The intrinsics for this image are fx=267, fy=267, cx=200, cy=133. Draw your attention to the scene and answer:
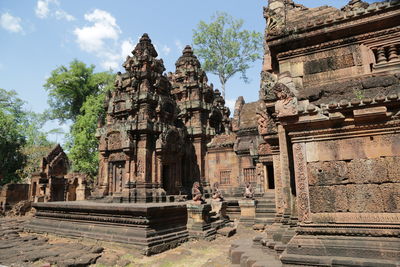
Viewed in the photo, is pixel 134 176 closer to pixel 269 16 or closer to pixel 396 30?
pixel 269 16

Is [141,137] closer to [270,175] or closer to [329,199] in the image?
[270,175]

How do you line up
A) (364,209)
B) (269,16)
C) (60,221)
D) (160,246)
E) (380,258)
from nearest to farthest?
(380,258) < (364,209) < (269,16) < (160,246) < (60,221)

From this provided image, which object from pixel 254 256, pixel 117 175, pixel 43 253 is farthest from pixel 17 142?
pixel 254 256

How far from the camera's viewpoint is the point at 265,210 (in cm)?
1080

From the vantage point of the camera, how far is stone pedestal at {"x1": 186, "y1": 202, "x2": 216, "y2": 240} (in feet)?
28.9

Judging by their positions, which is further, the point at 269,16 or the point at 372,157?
the point at 269,16

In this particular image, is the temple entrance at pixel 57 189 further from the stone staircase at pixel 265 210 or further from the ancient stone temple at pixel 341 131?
the ancient stone temple at pixel 341 131

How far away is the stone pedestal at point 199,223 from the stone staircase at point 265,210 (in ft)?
7.41

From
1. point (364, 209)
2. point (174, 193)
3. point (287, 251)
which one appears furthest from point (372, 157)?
point (174, 193)

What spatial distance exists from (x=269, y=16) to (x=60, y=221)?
992 cm

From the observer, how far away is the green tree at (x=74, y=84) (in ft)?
93.9

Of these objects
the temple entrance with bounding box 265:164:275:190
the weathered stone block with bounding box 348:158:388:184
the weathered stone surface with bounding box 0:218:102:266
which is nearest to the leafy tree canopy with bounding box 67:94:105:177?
the weathered stone surface with bounding box 0:218:102:266

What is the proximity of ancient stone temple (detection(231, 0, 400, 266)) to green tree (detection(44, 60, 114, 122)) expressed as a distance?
27.7 meters

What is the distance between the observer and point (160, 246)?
24.3ft
